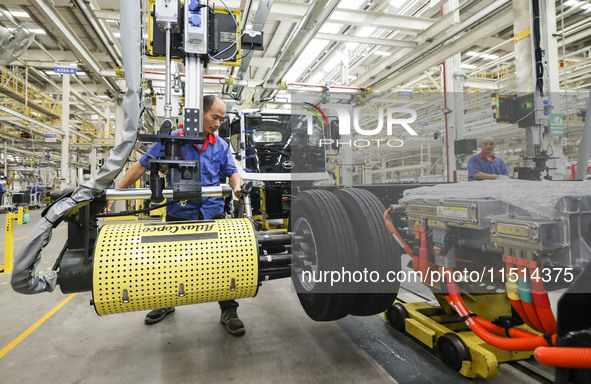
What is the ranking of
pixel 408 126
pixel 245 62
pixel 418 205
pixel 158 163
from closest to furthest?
pixel 418 205, pixel 158 163, pixel 245 62, pixel 408 126

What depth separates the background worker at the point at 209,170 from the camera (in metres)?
2.21

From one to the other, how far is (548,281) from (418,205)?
24.1 inches

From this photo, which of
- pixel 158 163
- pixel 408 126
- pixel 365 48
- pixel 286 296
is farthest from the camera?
pixel 408 126

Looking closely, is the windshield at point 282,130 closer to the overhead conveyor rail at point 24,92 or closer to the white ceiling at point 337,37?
the white ceiling at point 337,37

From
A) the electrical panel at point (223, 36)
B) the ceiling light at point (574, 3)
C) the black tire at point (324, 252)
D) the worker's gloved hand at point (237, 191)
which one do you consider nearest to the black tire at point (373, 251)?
the black tire at point (324, 252)

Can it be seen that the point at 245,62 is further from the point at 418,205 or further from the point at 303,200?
the point at 418,205

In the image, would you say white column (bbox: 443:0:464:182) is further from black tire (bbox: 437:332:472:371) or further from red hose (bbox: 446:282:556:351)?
red hose (bbox: 446:282:556:351)

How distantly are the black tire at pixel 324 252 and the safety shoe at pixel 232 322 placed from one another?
56 centimetres

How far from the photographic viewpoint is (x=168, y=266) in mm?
1603

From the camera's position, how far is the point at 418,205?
5.34 feet

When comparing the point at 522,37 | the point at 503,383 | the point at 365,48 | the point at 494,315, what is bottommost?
the point at 503,383

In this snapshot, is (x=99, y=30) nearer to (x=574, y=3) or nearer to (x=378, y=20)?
(x=378, y=20)

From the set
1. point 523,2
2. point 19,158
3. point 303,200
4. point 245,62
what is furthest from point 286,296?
point 19,158

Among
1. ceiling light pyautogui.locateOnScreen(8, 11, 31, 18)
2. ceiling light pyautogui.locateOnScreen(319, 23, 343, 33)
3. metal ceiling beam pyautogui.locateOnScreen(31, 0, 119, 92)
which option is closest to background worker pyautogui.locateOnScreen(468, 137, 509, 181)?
ceiling light pyautogui.locateOnScreen(319, 23, 343, 33)
